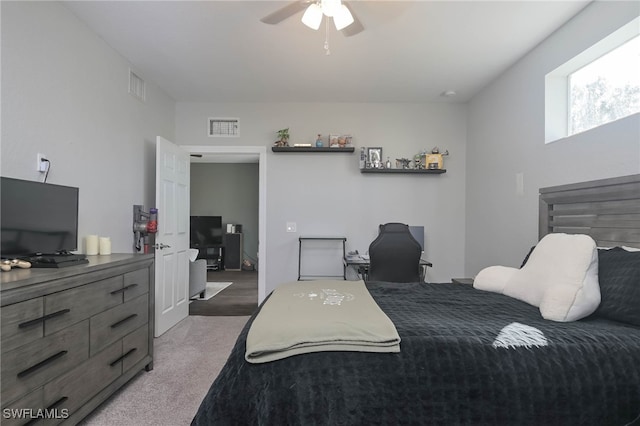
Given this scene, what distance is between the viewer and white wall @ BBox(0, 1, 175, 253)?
198 centimetres

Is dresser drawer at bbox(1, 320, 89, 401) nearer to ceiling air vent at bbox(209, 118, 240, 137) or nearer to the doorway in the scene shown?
the doorway

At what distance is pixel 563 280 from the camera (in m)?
1.68

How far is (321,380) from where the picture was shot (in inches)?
47.3

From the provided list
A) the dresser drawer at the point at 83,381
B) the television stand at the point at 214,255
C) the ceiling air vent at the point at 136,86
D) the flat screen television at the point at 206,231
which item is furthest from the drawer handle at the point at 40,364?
A: the flat screen television at the point at 206,231

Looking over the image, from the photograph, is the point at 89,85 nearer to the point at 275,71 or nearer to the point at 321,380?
the point at 275,71

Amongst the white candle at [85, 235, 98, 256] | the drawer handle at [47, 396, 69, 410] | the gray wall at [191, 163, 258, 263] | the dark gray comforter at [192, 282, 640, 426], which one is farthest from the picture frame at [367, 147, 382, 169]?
the gray wall at [191, 163, 258, 263]

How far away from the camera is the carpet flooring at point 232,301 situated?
14.0ft

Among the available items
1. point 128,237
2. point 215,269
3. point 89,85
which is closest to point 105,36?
point 89,85

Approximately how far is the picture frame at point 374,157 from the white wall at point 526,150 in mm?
1119

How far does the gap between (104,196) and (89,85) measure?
89 cm

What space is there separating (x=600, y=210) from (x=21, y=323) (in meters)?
3.17

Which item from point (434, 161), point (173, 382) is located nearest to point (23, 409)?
point (173, 382)

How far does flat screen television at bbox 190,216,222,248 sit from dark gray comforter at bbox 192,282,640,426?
22.7ft

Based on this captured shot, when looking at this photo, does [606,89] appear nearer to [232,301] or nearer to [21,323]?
[21,323]
